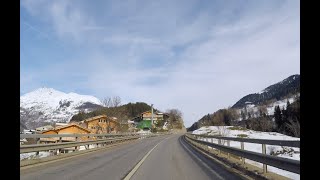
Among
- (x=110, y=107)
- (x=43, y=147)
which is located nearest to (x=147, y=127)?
(x=110, y=107)

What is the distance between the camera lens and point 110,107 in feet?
297

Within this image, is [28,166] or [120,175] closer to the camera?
[120,175]

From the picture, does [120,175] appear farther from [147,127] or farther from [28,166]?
[147,127]

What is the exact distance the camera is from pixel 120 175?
14102mm

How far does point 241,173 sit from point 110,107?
77208 millimetres
